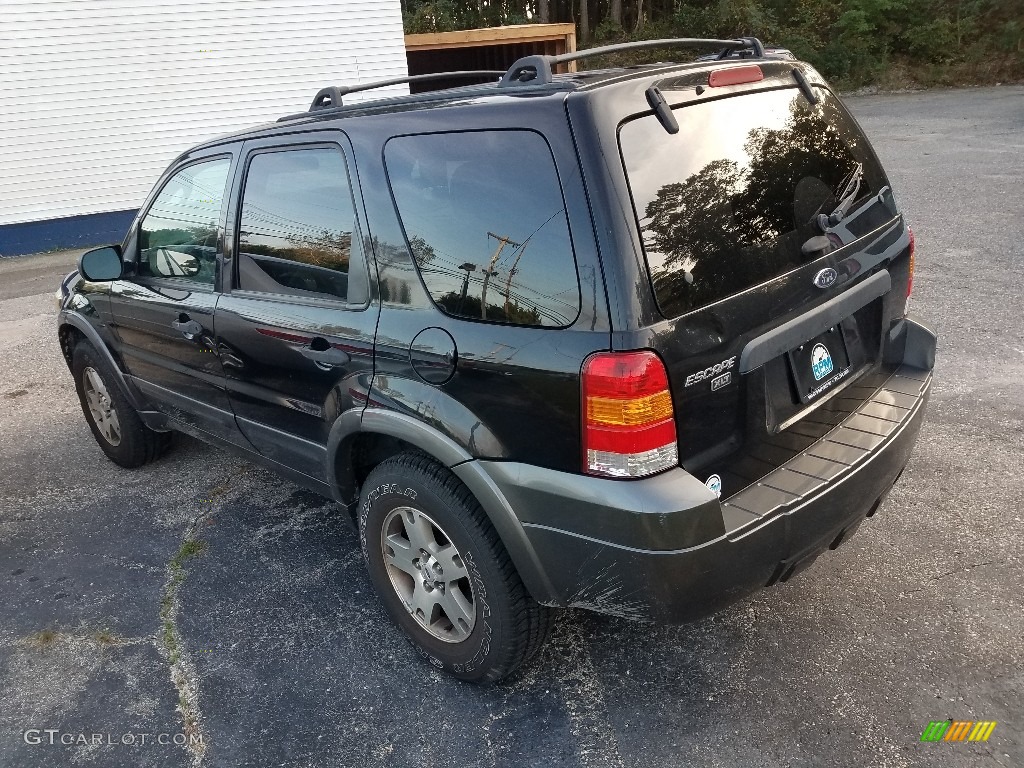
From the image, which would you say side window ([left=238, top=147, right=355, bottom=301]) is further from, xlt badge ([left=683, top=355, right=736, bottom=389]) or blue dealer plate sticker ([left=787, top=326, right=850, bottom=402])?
blue dealer plate sticker ([left=787, top=326, right=850, bottom=402])

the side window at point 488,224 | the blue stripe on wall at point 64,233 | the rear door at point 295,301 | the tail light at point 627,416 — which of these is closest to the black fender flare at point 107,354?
the rear door at point 295,301

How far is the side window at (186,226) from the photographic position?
3508 mm

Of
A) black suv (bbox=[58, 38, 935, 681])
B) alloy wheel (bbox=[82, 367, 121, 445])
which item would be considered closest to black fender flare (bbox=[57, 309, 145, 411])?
alloy wheel (bbox=[82, 367, 121, 445])

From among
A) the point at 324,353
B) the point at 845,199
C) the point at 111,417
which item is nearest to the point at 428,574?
the point at 324,353

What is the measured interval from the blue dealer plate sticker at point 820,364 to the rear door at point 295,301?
1384mm

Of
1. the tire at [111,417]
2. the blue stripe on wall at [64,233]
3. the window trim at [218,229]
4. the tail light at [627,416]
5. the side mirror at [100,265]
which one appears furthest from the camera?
the blue stripe on wall at [64,233]

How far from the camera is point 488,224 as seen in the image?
2.39 meters

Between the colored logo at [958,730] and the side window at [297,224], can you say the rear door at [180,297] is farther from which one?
the colored logo at [958,730]

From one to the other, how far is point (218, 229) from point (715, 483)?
236 cm

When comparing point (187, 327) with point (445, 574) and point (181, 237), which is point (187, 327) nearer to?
point (181, 237)

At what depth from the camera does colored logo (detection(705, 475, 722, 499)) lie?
7.55ft

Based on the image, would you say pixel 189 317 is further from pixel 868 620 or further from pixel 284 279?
pixel 868 620

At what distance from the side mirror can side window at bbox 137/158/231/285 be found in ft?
0.38
